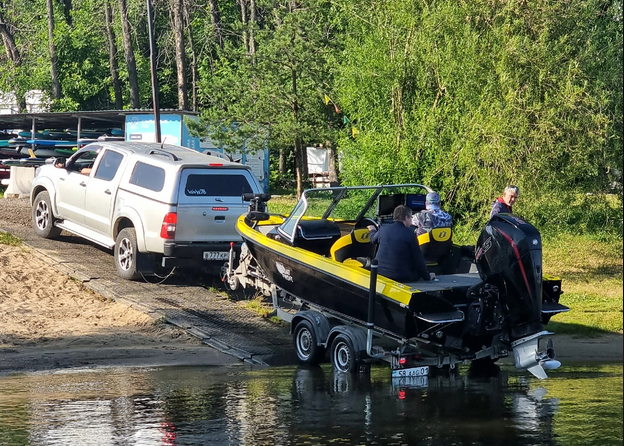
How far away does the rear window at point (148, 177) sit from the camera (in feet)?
46.4

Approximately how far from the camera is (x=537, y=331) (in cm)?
874

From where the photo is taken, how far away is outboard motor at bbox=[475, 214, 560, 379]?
8.59 meters

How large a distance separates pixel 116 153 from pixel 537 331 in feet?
29.4

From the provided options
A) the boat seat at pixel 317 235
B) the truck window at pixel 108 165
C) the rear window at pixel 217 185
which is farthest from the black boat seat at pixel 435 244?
the truck window at pixel 108 165

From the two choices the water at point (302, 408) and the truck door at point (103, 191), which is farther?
the truck door at point (103, 191)

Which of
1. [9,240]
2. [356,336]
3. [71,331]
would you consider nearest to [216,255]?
[71,331]

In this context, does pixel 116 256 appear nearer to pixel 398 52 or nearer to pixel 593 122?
pixel 398 52

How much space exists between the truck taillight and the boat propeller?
6.55 metres

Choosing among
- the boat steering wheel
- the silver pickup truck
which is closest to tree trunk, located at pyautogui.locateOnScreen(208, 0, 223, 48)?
the silver pickup truck

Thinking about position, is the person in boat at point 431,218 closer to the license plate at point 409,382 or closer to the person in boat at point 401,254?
the person in boat at point 401,254

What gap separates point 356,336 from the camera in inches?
389

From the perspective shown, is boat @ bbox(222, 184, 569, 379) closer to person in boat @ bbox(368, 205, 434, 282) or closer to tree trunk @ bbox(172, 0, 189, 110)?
person in boat @ bbox(368, 205, 434, 282)

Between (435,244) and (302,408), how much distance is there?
3185 mm

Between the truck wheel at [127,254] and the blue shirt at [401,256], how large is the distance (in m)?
5.78
